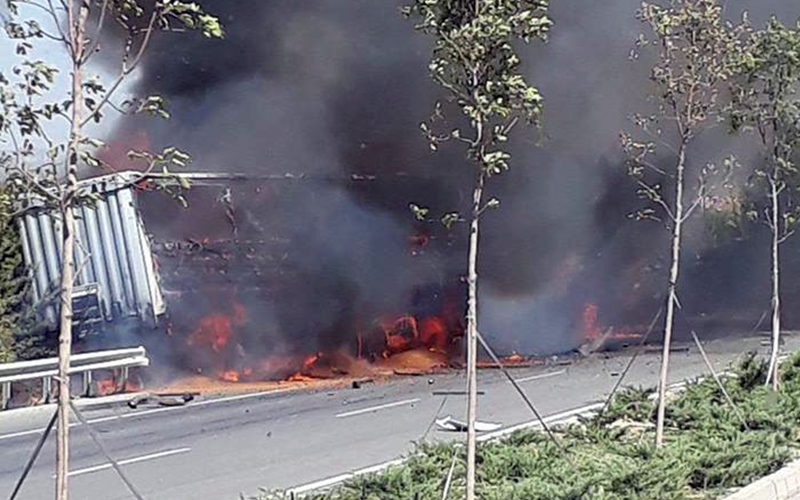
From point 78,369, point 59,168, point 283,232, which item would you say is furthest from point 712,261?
point 59,168

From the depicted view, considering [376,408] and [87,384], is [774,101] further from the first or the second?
[87,384]

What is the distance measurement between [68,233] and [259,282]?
12.8 metres

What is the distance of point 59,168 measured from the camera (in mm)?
3734

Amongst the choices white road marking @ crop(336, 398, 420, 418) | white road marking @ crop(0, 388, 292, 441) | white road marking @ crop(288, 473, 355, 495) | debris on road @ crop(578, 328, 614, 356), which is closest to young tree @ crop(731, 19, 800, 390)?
white road marking @ crop(336, 398, 420, 418)

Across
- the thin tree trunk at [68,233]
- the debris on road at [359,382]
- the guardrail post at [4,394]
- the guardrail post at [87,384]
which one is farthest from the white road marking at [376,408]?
the thin tree trunk at [68,233]

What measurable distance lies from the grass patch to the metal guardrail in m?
6.13

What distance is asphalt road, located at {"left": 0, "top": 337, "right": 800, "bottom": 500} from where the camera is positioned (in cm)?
793

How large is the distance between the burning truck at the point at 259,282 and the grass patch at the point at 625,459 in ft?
24.0

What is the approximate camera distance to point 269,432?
33.6 feet

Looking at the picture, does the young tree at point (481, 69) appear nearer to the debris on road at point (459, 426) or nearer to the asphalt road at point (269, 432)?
the asphalt road at point (269, 432)

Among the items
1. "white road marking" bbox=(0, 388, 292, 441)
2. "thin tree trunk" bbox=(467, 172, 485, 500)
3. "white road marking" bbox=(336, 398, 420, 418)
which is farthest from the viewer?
"white road marking" bbox=(336, 398, 420, 418)

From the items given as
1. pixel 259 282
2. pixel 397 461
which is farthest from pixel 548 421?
pixel 259 282

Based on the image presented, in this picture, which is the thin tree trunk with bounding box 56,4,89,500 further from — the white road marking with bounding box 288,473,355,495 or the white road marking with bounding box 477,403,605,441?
the white road marking with bounding box 477,403,605,441

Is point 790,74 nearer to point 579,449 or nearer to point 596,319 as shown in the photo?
point 579,449
